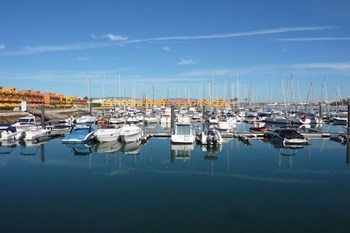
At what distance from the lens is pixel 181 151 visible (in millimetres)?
33719

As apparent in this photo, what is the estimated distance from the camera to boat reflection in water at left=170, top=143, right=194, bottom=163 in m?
30.8

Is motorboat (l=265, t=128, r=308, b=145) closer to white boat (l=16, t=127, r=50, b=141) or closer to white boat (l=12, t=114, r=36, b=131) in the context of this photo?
white boat (l=16, t=127, r=50, b=141)

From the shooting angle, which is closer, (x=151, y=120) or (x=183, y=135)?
(x=183, y=135)

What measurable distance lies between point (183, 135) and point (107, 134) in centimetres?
904

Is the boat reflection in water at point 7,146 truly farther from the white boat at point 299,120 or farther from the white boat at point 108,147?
the white boat at point 299,120

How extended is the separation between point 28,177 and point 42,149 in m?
13.0

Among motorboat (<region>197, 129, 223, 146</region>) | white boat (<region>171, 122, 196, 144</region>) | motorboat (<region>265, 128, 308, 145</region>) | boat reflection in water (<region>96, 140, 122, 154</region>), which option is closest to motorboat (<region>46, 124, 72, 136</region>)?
boat reflection in water (<region>96, 140, 122, 154</region>)

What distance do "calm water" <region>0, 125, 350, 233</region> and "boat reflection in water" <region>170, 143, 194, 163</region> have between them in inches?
4.0

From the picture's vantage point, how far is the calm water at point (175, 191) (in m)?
14.3

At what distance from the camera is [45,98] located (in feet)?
412

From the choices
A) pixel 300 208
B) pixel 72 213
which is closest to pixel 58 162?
pixel 72 213

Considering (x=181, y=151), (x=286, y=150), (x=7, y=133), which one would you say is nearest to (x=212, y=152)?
(x=181, y=151)

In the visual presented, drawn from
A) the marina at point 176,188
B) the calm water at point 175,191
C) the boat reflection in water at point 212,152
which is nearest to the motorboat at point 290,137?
the marina at point 176,188

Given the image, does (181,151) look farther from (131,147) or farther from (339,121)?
(339,121)
